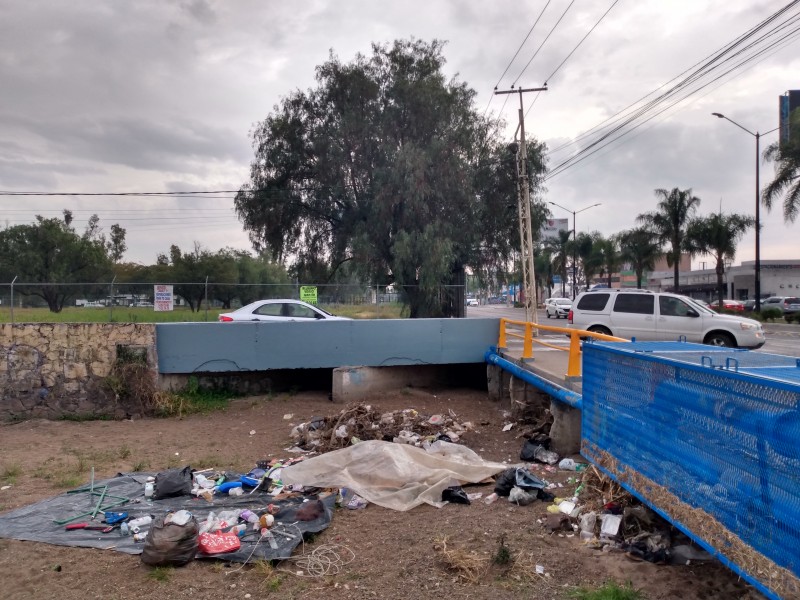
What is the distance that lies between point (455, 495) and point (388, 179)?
1846cm

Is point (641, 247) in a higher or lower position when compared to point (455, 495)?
higher

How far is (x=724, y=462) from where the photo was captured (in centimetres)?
363

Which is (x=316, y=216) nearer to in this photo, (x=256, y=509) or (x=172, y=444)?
(x=172, y=444)

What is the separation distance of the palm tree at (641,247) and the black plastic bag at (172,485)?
4380cm

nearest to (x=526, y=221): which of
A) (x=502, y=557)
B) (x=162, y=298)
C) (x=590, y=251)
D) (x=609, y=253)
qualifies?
(x=162, y=298)

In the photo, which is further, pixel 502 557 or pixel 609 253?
pixel 609 253

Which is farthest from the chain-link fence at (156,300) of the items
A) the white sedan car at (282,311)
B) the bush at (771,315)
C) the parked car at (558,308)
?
the bush at (771,315)

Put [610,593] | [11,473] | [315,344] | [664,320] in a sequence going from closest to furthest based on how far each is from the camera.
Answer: [610,593] → [11,473] → [315,344] → [664,320]

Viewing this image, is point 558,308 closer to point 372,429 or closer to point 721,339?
point 721,339

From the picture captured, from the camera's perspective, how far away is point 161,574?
451 cm

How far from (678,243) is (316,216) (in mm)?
29455

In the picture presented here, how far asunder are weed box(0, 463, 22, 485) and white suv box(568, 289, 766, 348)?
43.0 ft

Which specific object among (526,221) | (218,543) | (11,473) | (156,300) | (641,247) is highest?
(641,247)

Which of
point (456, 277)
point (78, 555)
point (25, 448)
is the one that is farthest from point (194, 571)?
point (456, 277)
